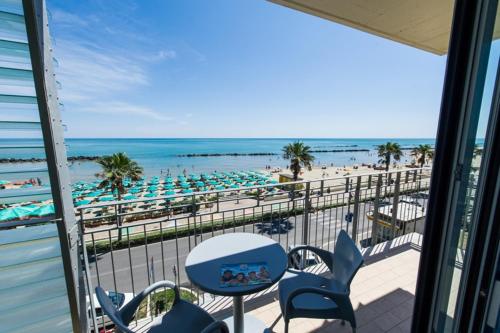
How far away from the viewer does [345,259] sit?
150cm

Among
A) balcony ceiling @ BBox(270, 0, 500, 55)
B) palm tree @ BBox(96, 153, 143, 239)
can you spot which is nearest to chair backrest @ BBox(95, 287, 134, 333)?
balcony ceiling @ BBox(270, 0, 500, 55)

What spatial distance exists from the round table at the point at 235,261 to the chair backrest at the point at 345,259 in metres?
0.43

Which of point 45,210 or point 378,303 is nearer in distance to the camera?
point 45,210

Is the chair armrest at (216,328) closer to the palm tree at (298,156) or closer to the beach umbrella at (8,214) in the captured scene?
the beach umbrella at (8,214)

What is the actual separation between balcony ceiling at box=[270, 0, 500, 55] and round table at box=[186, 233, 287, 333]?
1765mm

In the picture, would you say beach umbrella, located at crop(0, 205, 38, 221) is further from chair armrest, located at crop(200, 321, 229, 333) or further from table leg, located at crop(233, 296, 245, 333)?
table leg, located at crop(233, 296, 245, 333)

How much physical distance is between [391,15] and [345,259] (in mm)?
1918

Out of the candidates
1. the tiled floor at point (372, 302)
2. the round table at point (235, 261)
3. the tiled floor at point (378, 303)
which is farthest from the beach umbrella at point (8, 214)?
the tiled floor at point (378, 303)

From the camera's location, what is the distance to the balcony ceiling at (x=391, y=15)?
1508mm

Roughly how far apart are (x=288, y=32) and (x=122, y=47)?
12.0 metres

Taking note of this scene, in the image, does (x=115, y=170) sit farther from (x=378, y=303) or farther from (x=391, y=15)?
(x=391, y=15)

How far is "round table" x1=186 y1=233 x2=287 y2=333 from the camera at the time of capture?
3.77ft

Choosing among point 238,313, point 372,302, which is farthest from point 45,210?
point 372,302

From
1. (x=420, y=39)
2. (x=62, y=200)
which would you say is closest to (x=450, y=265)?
(x=62, y=200)
